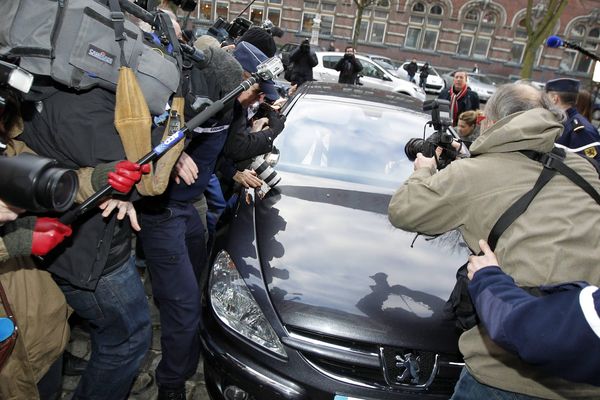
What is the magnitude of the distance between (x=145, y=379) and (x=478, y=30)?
99.1 ft

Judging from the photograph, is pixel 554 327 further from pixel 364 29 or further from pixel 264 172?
pixel 364 29

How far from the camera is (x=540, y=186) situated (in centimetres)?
132

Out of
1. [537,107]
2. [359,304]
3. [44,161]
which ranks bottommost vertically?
[359,304]

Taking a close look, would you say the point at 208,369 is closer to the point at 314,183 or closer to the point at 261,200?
the point at 261,200

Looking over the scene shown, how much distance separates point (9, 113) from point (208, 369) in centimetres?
129

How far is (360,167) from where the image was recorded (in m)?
2.79

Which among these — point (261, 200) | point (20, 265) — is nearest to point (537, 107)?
point (261, 200)

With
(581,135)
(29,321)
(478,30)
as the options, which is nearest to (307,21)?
(478,30)

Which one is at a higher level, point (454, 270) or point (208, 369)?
point (454, 270)

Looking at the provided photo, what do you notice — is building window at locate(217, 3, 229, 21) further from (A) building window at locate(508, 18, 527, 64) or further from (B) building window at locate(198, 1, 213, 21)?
(A) building window at locate(508, 18, 527, 64)

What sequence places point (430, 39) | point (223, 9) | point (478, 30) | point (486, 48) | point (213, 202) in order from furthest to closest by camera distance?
1. point (430, 39)
2. point (223, 9)
3. point (486, 48)
4. point (478, 30)
5. point (213, 202)

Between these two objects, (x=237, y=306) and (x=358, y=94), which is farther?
(x=358, y=94)

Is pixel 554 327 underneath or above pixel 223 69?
underneath

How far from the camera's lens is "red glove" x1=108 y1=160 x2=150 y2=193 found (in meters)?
1.25
